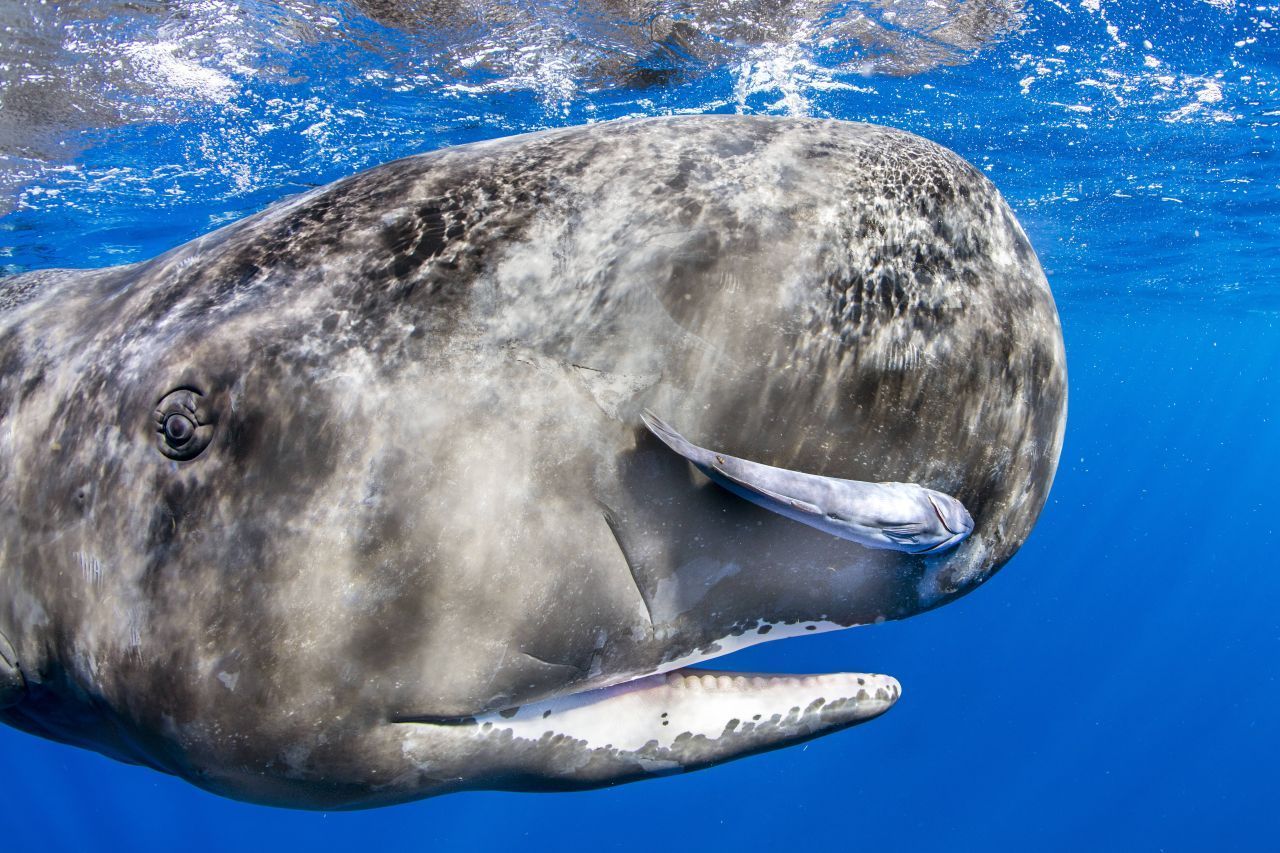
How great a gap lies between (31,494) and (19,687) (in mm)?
633

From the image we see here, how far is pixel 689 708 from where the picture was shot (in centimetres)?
244

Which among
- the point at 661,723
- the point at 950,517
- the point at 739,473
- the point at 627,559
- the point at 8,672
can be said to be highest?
the point at 739,473

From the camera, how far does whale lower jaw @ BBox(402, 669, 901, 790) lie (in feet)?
7.60

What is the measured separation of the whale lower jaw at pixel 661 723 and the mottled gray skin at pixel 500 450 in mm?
13

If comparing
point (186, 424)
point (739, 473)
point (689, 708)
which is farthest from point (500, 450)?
point (689, 708)

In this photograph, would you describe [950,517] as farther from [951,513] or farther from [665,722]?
[665,722]

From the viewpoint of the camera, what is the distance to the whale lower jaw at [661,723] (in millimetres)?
2316

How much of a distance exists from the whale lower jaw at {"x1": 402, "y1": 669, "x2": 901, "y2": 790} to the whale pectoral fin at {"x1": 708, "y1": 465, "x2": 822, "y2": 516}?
0.76 m

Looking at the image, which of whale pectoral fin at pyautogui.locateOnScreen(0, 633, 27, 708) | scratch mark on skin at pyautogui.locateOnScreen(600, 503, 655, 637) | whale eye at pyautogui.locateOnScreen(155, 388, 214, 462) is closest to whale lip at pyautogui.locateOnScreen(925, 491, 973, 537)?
scratch mark on skin at pyautogui.locateOnScreen(600, 503, 655, 637)

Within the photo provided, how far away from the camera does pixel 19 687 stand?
8.29 ft

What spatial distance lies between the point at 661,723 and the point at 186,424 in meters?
1.59

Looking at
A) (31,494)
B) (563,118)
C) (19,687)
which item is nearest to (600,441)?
(31,494)

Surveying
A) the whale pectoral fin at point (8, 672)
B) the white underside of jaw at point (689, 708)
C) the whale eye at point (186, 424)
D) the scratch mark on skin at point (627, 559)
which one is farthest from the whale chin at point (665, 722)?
the whale pectoral fin at point (8, 672)

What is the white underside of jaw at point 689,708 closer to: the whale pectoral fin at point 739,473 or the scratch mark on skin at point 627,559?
the scratch mark on skin at point 627,559
